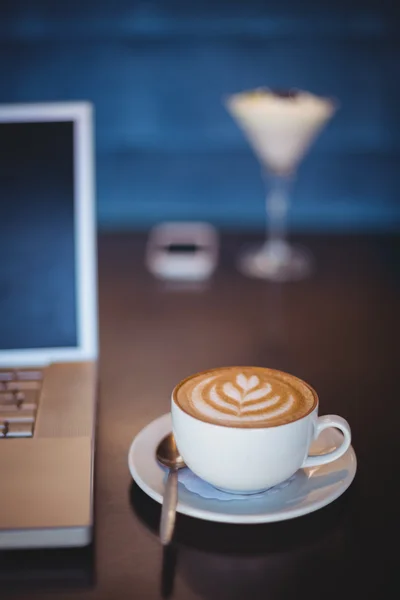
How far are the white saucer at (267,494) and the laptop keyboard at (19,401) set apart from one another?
0.32ft

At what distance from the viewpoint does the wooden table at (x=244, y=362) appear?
1.79 ft

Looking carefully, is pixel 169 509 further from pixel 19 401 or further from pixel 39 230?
pixel 39 230

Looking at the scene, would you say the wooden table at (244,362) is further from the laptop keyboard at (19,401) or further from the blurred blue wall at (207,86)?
the blurred blue wall at (207,86)

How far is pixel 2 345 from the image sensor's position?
2.71ft

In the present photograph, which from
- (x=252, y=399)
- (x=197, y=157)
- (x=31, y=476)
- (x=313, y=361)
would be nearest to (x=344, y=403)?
(x=313, y=361)

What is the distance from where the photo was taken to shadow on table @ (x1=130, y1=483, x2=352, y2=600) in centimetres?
54

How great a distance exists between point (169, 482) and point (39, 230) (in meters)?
0.35

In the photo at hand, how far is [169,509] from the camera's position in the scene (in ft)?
1.86

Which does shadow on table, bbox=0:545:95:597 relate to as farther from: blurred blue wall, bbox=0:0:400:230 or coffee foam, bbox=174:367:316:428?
blurred blue wall, bbox=0:0:400:230

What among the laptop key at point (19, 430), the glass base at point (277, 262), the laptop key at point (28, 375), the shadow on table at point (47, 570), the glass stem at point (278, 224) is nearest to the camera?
the shadow on table at point (47, 570)

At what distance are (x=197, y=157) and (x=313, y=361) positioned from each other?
0.79m

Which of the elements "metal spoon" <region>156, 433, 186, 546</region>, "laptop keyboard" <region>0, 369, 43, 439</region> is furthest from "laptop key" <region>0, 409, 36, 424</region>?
"metal spoon" <region>156, 433, 186, 546</region>

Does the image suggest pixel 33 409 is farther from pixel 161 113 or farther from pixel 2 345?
pixel 161 113

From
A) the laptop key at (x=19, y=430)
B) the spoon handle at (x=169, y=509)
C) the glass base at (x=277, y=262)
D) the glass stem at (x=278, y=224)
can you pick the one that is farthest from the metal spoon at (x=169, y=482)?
the glass stem at (x=278, y=224)
